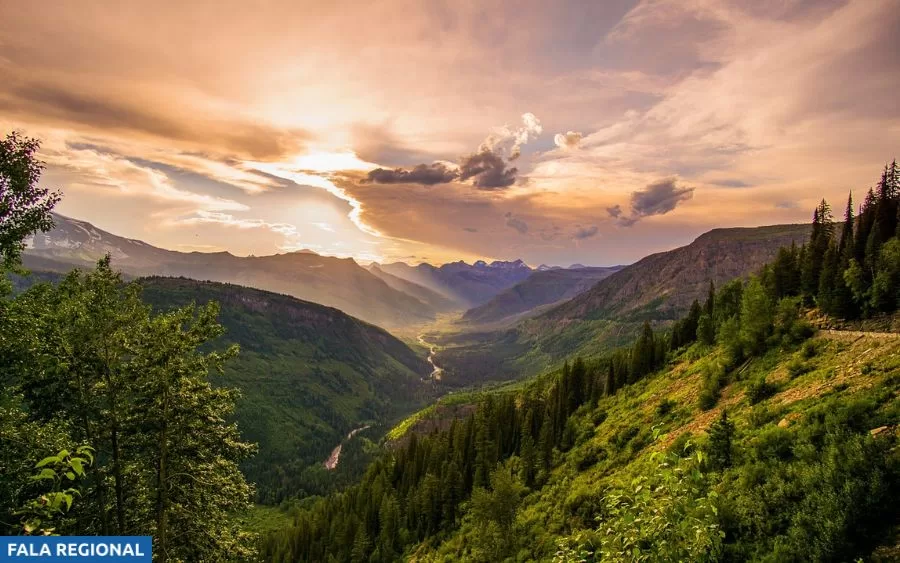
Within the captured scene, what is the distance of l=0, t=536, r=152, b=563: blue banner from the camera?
37.2 feet

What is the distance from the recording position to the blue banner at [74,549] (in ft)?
37.2

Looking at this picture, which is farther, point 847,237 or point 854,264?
point 847,237

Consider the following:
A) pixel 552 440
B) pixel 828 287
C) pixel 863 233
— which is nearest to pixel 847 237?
pixel 863 233

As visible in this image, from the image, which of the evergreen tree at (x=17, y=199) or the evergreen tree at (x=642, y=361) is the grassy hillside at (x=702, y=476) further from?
the evergreen tree at (x=17, y=199)

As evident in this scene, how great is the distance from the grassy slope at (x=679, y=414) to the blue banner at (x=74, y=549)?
17.8m

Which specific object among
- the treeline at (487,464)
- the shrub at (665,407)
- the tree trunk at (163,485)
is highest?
the tree trunk at (163,485)

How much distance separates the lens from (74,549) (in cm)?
1216

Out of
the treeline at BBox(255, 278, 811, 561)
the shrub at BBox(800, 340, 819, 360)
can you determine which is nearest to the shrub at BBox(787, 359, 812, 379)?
the shrub at BBox(800, 340, 819, 360)

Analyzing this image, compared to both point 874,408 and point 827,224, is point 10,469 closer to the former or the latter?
point 874,408

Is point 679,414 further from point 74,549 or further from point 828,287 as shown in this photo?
point 74,549

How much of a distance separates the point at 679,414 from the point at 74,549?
52.4 metres

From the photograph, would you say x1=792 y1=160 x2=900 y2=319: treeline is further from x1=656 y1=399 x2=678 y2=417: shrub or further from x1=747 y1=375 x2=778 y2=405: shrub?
x1=656 y1=399 x2=678 y2=417: shrub

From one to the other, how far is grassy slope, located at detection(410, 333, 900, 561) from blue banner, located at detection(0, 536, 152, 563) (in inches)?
701

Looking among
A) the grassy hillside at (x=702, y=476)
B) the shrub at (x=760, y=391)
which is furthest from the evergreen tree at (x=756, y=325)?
the shrub at (x=760, y=391)
